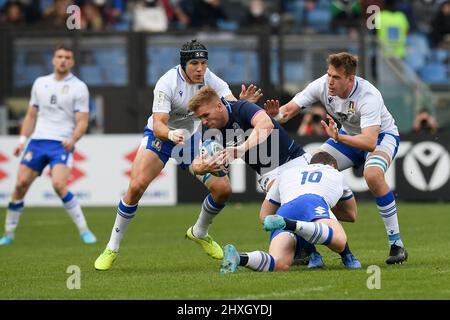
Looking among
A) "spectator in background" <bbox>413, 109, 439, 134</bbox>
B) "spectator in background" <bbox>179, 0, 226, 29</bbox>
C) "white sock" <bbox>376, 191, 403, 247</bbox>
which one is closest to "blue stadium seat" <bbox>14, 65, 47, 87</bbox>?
"spectator in background" <bbox>179, 0, 226, 29</bbox>

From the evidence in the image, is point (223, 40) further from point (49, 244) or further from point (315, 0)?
point (49, 244)

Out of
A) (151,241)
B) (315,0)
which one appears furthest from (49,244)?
Result: (315,0)

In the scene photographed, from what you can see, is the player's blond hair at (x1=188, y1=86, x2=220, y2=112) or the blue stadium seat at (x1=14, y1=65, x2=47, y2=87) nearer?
the player's blond hair at (x1=188, y1=86, x2=220, y2=112)

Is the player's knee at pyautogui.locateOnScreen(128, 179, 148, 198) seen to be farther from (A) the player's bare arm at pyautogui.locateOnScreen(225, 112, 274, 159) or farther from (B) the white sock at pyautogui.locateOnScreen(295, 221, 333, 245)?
(B) the white sock at pyautogui.locateOnScreen(295, 221, 333, 245)

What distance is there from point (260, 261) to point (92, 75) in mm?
13820

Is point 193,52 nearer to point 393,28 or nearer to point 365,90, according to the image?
point 365,90

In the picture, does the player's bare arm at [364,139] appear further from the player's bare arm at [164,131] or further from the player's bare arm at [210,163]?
the player's bare arm at [164,131]

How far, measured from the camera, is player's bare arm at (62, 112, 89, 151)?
621 inches

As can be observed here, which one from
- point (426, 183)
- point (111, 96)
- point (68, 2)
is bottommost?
point (426, 183)

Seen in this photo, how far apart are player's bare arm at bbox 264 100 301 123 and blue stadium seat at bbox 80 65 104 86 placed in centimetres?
1177

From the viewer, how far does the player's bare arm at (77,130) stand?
15.8 metres

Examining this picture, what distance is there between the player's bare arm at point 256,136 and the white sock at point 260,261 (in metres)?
0.93
